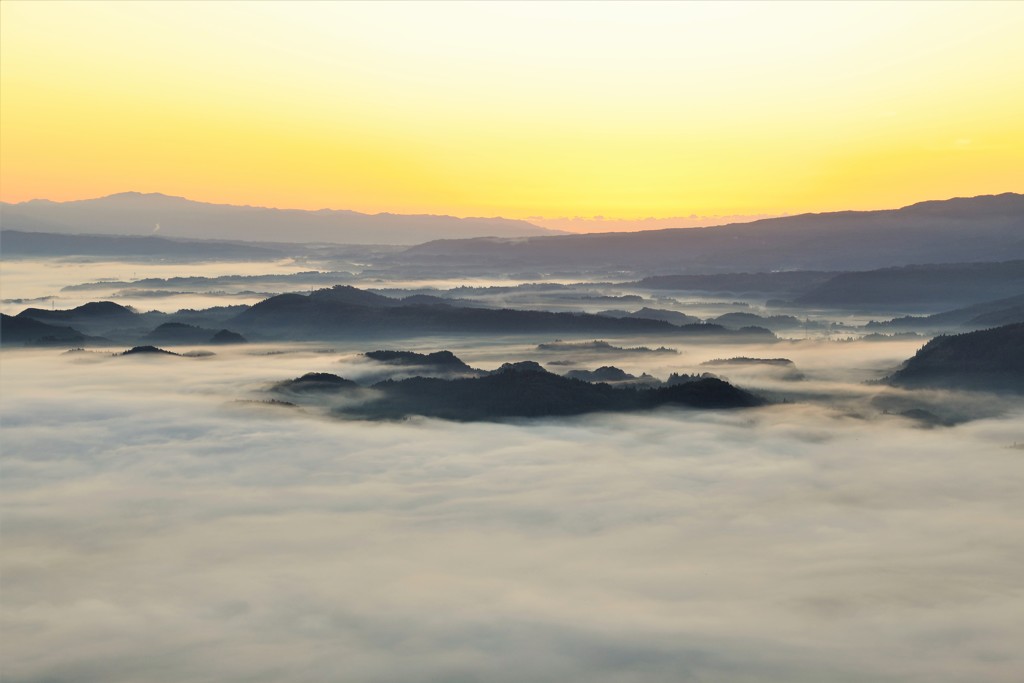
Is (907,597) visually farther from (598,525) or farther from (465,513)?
(465,513)

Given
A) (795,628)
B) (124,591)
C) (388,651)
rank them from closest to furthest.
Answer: (388,651), (795,628), (124,591)

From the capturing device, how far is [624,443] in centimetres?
19750

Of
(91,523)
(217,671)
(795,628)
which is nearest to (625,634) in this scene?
(795,628)

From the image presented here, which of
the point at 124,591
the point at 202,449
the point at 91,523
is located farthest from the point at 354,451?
the point at 124,591

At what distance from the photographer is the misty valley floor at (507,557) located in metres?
85.6

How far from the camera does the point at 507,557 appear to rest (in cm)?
12812

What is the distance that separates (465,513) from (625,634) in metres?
58.9

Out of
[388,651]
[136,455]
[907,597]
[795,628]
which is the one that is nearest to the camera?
[388,651]

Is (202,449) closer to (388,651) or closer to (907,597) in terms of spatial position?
(388,651)

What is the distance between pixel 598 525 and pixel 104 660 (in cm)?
6987

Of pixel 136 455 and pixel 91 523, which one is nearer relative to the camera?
pixel 91 523

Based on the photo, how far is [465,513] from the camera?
149500 mm

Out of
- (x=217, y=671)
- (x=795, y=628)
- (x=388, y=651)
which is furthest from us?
(x=795, y=628)

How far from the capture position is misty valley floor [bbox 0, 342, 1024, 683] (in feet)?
281
